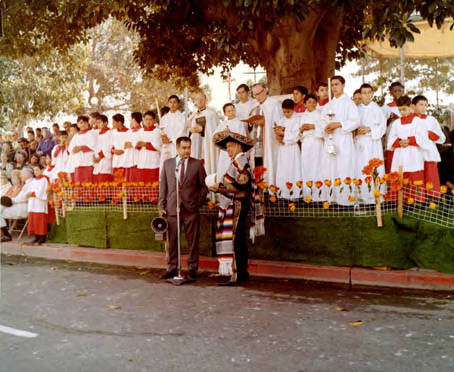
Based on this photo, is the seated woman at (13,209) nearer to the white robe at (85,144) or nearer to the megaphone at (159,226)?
the white robe at (85,144)

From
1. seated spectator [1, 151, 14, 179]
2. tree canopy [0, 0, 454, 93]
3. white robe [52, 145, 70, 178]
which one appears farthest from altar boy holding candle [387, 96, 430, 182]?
seated spectator [1, 151, 14, 179]

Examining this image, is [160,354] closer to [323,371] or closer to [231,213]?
[323,371]

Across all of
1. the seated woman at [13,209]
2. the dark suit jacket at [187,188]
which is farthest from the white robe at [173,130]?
the seated woman at [13,209]

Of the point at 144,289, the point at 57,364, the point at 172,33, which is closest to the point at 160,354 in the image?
the point at 57,364

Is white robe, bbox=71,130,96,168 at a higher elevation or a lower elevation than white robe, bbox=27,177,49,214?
higher

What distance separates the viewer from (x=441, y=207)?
788cm

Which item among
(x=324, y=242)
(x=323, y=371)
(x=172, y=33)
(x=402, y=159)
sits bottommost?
(x=323, y=371)

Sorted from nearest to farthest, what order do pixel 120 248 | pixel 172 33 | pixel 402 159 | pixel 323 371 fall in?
pixel 323 371, pixel 402 159, pixel 120 248, pixel 172 33

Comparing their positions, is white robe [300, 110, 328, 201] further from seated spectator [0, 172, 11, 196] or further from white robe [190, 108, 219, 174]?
seated spectator [0, 172, 11, 196]

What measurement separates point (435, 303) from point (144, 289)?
3746 mm

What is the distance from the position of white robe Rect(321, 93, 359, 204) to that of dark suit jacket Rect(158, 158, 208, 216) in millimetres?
2361

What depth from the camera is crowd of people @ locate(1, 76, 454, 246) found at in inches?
371

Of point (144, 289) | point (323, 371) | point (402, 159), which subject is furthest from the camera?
point (402, 159)

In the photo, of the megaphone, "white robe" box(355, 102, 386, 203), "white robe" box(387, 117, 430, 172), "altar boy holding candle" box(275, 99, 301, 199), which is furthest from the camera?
"altar boy holding candle" box(275, 99, 301, 199)
